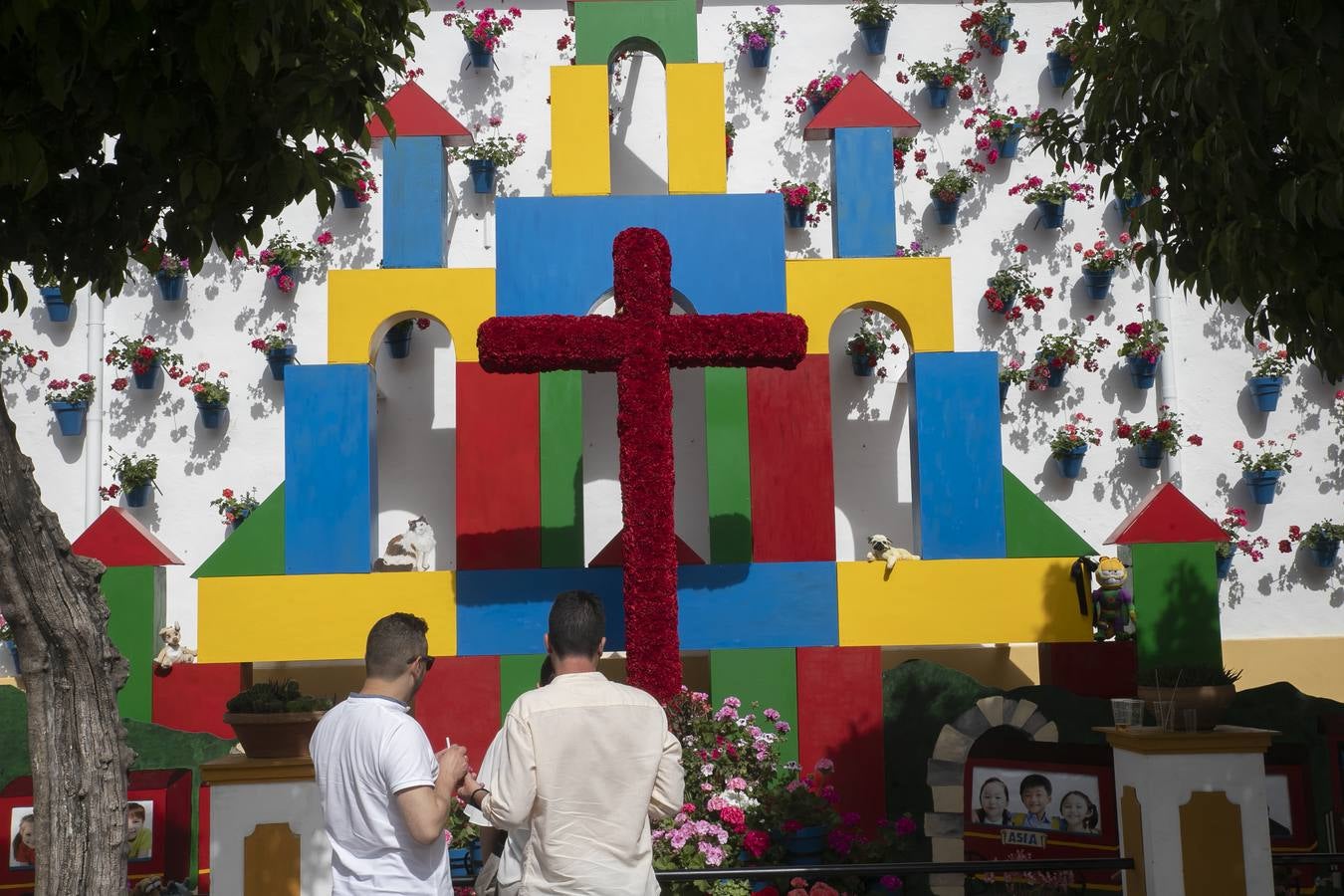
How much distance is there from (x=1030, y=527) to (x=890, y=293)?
1.88m

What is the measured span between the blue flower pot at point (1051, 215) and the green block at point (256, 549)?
242 inches

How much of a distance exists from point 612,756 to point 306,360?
294 inches

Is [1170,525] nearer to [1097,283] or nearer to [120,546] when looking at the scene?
[1097,283]

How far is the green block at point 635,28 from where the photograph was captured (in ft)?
28.8

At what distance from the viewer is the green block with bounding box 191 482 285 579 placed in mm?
8852

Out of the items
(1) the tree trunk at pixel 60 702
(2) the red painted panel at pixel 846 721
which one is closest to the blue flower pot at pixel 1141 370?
(2) the red painted panel at pixel 846 721

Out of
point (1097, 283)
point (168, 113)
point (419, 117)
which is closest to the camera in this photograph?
point (168, 113)

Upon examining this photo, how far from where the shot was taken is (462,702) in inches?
321

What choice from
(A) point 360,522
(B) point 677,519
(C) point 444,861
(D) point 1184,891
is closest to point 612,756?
(C) point 444,861

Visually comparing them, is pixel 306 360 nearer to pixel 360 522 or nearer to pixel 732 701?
pixel 360 522

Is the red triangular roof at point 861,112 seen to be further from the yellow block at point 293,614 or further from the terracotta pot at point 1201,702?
the terracotta pot at point 1201,702

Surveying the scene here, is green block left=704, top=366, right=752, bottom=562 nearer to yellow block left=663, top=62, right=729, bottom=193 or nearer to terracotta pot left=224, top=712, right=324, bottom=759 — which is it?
yellow block left=663, top=62, right=729, bottom=193

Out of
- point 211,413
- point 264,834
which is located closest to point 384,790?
point 264,834

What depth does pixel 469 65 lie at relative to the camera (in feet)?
34.6
